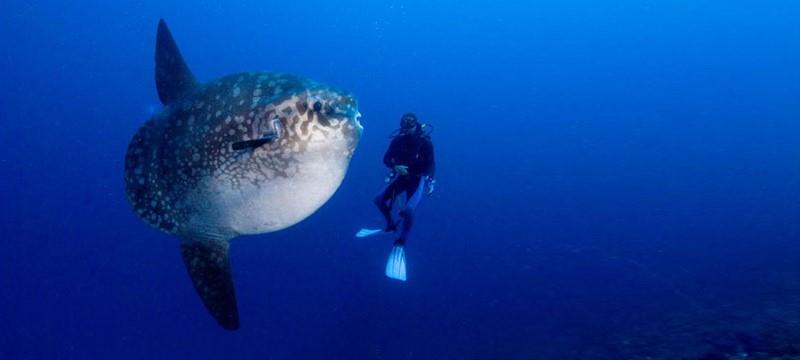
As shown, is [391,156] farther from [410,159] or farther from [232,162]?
[232,162]

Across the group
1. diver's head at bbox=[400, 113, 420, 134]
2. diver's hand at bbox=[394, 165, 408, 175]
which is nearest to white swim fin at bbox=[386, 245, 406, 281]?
diver's hand at bbox=[394, 165, 408, 175]

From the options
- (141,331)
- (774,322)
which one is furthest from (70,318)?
(774,322)

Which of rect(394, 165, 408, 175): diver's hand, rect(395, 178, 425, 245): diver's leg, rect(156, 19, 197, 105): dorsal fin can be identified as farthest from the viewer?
rect(395, 178, 425, 245): diver's leg

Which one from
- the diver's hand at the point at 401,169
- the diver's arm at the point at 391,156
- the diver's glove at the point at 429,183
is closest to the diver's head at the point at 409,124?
the diver's arm at the point at 391,156

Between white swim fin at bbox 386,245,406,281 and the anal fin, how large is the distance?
11.7 feet

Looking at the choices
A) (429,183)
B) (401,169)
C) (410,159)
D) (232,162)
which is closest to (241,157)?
(232,162)

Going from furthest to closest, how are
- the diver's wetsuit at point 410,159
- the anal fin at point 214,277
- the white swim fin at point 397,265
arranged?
the diver's wetsuit at point 410,159
the white swim fin at point 397,265
the anal fin at point 214,277

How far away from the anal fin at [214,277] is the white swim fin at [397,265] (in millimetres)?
3580

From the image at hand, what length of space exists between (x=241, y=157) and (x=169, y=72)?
1094 millimetres

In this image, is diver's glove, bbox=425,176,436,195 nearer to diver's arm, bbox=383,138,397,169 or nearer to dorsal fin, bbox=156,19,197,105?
diver's arm, bbox=383,138,397,169

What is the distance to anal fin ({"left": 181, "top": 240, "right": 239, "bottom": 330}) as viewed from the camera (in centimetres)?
238

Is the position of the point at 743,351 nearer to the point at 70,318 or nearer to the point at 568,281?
the point at 568,281

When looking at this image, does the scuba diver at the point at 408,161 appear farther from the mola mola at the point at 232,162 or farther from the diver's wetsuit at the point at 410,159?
the mola mola at the point at 232,162

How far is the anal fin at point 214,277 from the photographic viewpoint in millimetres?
2381
